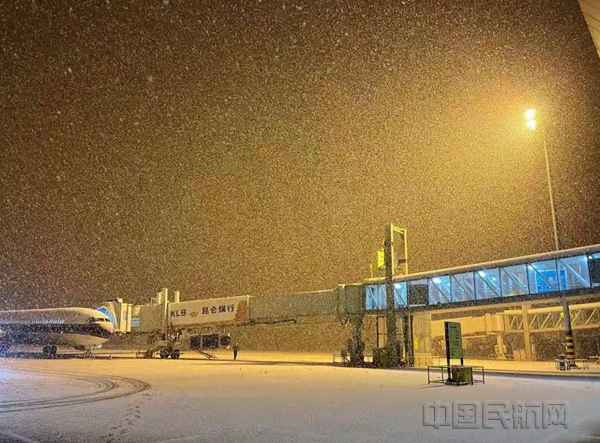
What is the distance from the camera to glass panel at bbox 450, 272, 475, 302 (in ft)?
134

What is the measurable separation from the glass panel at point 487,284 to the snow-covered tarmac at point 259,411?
46.9ft

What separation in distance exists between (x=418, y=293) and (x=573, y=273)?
1283cm

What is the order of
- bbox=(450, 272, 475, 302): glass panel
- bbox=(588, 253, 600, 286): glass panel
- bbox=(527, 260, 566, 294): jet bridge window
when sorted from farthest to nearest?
bbox=(450, 272, 475, 302): glass panel
bbox=(527, 260, 566, 294): jet bridge window
bbox=(588, 253, 600, 286): glass panel

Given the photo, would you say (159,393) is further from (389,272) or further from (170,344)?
(170,344)

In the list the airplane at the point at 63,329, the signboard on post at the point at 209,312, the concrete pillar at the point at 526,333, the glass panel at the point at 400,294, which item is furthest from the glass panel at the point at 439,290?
the airplane at the point at 63,329

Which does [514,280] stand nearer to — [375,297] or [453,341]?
[375,297]

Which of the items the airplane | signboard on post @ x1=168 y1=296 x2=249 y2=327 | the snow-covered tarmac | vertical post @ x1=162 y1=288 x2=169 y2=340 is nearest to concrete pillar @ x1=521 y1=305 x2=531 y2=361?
signboard on post @ x1=168 y1=296 x2=249 y2=327

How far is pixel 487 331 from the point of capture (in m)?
67.1

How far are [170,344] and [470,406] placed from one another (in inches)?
2081

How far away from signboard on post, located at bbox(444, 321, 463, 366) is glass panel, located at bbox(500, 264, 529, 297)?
41.6ft

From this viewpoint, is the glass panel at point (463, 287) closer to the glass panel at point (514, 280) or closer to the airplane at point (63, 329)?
the glass panel at point (514, 280)

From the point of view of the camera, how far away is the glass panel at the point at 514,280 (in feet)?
124

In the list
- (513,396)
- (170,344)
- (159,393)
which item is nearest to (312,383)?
(159,393)

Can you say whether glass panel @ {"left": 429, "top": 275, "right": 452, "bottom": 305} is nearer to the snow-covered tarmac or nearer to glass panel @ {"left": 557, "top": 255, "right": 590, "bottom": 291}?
glass panel @ {"left": 557, "top": 255, "right": 590, "bottom": 291}
